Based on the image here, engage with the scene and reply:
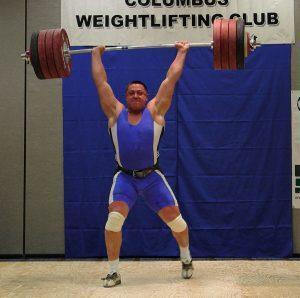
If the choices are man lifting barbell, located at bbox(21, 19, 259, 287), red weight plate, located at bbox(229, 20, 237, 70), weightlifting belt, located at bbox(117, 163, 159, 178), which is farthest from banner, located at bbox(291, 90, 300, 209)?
weightlifting belt, located at bbox(117, 163, 159, 178)

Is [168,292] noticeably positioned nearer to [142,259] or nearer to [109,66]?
[142,259]

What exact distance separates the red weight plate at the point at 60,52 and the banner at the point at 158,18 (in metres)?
1.30

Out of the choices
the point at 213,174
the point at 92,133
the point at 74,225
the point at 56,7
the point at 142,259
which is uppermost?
the point at 56,7

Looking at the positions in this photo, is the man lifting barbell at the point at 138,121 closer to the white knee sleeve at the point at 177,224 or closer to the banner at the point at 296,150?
the white knee sleeve at the point at 177,224

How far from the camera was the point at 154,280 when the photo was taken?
12.3 ft

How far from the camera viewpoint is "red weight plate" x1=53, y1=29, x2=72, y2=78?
3736 millimetres

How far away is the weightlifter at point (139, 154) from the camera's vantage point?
3.73 m

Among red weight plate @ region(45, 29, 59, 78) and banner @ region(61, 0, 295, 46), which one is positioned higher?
banner @ region(61, 0, 295, 46)

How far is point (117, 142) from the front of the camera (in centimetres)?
379

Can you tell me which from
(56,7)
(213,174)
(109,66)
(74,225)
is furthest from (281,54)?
(74,225)

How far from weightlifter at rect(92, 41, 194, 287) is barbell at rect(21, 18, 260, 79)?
269 millimetres

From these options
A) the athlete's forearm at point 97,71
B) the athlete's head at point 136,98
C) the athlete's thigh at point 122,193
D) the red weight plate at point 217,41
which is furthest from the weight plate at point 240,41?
the athlete's thigh at point 122,193

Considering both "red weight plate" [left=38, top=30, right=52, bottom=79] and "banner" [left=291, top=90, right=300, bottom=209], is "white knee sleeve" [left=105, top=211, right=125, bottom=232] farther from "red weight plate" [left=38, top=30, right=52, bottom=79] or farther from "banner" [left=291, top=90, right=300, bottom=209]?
"banner" [left=291, top=90, right=300, bottom=209]

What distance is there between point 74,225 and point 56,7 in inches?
91.3
